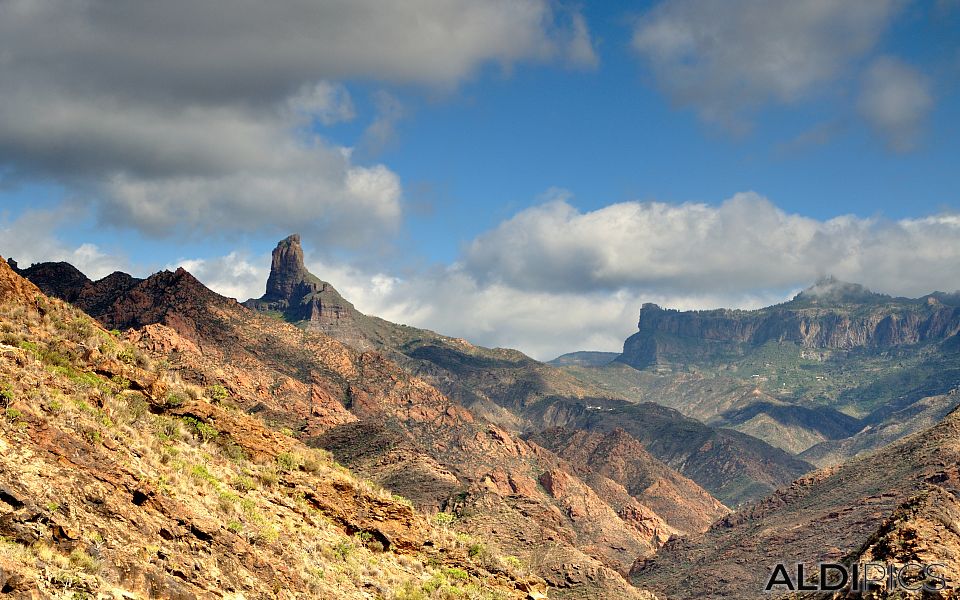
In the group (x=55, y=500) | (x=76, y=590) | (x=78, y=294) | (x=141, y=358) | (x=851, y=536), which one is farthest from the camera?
(x=78, y=294)

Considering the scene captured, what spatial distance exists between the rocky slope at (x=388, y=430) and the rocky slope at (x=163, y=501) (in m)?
40.0

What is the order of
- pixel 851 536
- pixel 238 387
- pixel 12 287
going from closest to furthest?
pixel 12 287
pixel 851 536
pixel 238 387

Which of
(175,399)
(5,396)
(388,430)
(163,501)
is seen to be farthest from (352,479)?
(388,430)

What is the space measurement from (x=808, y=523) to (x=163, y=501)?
125 m

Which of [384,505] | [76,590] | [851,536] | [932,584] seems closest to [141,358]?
[384,505]

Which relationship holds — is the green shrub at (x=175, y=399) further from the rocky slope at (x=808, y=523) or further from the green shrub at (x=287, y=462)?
the rocky slope at (x=808, y=523)

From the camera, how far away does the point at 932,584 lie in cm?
3375

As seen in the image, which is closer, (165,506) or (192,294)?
(165,506)

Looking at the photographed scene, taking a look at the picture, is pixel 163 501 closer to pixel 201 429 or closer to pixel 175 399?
pixel 201 429

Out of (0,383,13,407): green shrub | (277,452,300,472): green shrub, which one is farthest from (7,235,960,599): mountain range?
(0,383,13,407): green shrub

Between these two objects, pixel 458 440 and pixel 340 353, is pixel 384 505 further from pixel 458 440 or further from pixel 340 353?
pixel 340 353

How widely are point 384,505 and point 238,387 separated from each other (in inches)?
3621

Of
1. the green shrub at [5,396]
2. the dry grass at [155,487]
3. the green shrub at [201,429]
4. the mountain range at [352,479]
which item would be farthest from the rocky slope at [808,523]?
the green shrub at [5,396]

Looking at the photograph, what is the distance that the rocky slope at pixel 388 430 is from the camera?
3238 inches
